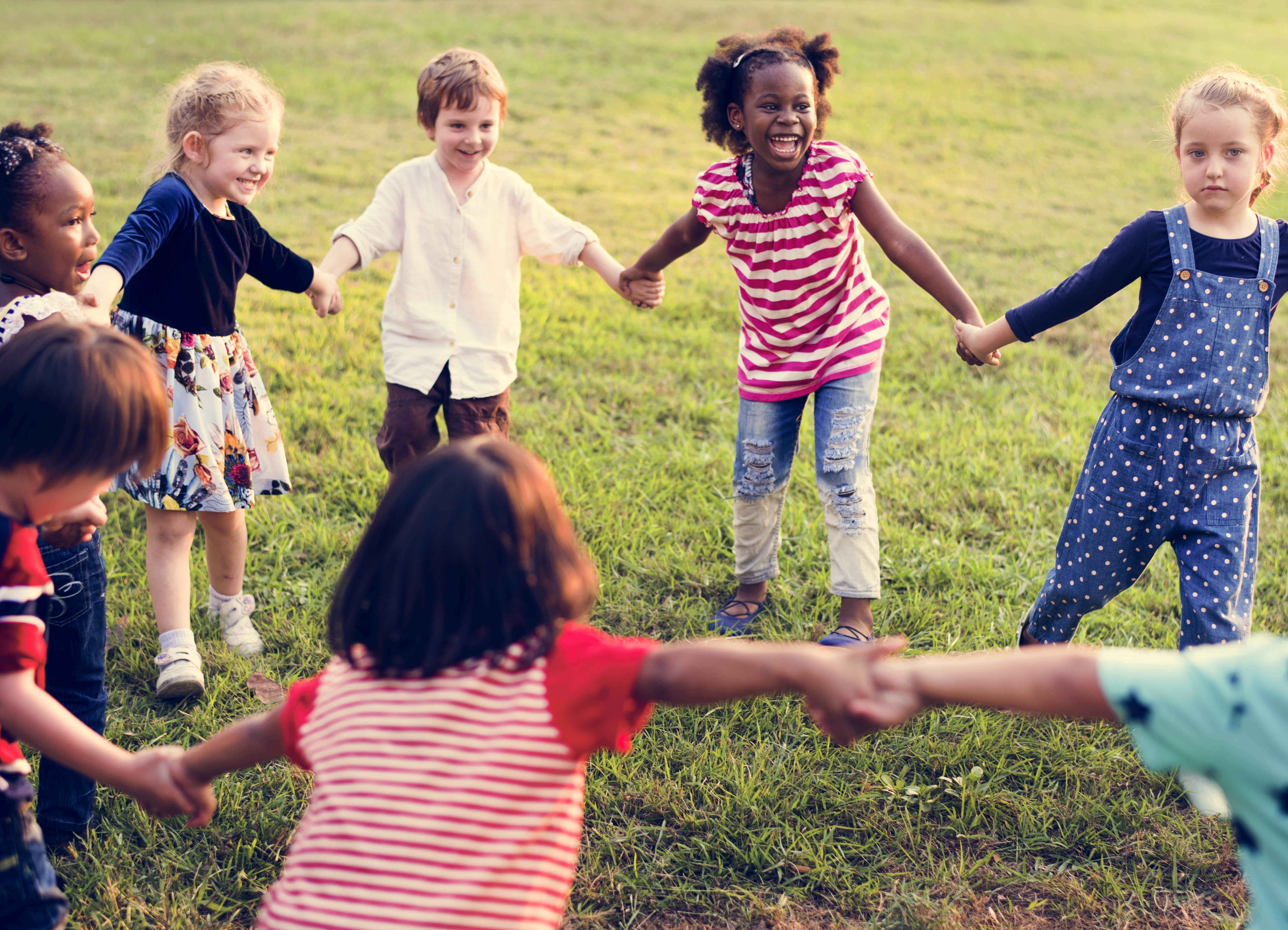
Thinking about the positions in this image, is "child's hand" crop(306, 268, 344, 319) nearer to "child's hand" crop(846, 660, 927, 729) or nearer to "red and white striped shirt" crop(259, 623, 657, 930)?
"red and white striped shirt" crop(259, 623, 657, 930)

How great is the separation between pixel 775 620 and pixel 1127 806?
125 cm

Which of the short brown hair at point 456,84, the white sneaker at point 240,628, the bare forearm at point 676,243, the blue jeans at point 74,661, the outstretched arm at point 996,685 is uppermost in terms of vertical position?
the short brown hair at point 456,84

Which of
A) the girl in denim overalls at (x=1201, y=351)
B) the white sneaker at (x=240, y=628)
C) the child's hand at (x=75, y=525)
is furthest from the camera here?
the white sneaker at (x=240, y=628)

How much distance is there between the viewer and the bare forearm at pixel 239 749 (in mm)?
1742

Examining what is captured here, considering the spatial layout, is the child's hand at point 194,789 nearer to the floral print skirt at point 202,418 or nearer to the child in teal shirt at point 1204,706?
the child in teal shirt at point 1204,706

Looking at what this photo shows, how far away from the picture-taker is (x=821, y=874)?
2648mm

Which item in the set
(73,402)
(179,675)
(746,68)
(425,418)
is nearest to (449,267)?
(425,418)

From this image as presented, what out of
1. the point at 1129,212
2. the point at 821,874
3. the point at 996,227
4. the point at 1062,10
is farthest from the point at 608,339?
the point at 1062,10

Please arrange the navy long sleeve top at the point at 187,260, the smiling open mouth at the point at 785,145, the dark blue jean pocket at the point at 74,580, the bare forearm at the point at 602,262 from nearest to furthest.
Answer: the dark blue jean pocket at the point at 74,580 < the navy long sleeve top at the point at 187,260 < the smiling open mouth at the point at 785,145 < the bare forearm at the point at 602,262

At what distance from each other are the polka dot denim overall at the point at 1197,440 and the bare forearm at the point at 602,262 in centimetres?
169

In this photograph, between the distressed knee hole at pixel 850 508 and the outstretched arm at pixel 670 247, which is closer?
the distressed knee hole at pixel 850 508

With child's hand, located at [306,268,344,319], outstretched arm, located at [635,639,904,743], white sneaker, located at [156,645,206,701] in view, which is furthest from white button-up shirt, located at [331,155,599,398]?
outstretched arm, located at [635,639,904,743]

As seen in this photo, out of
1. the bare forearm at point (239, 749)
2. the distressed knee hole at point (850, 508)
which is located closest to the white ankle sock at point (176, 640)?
the bare forearm at point (239, 749)

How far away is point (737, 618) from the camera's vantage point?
3.68 metres
